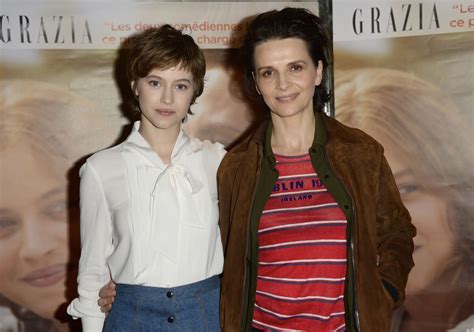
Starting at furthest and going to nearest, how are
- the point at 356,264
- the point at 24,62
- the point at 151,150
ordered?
the point at 24,62 < the point at 151,150 < the point at 356,264

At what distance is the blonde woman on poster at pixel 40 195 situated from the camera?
285 cm

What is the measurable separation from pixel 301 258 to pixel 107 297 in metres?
0.61

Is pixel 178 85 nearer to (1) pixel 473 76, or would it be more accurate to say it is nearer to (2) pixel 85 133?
(2) pixel 85 133

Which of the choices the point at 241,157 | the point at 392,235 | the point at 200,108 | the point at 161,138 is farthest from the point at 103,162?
the point at 200,108

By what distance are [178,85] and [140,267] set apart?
1.89 feet

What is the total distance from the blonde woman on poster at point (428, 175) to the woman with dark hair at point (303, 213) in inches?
36.1

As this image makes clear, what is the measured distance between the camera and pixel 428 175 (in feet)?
9.46

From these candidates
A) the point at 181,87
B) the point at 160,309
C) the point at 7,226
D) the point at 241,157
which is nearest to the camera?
the point at 160,309

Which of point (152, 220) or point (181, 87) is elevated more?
point (181, 87)

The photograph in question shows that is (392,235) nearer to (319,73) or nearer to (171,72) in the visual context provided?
(319,73)

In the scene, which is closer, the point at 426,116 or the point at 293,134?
the point at 293,134

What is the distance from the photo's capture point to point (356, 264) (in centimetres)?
182

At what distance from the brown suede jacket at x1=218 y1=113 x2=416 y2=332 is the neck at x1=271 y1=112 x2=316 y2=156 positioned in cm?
3

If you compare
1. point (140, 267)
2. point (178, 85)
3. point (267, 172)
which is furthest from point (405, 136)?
point (140, 267)
